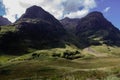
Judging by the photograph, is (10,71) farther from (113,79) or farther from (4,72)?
(113,79)

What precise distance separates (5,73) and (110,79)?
499ft

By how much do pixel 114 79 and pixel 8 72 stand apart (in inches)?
6041

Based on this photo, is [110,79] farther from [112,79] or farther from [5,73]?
[5,73]

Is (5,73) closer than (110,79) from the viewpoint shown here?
No

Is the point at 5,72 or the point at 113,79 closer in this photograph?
the point at 113,79

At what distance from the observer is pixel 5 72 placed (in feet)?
581

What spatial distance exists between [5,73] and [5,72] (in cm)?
382

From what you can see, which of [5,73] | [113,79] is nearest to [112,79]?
[113,79]

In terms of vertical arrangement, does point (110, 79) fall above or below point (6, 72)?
below

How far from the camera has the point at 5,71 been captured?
593 ft

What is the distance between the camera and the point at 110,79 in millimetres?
27359

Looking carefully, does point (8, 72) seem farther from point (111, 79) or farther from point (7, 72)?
point (111, 79)

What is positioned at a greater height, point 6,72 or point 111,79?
point 6,72

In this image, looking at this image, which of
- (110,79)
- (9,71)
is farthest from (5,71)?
(110,79)
